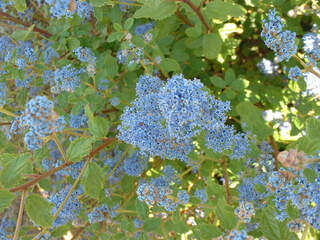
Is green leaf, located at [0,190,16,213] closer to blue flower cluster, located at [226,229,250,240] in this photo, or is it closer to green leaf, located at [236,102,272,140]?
blue flower cluster, located at [226,229,250,240]

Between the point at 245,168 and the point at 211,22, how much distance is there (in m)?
1.05

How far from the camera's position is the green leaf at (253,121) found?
6.97 ft

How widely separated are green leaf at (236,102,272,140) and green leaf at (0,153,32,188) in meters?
1.39

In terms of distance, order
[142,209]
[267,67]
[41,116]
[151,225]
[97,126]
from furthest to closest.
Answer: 1. [267,67]
2. [151,225]
3. [142,209]
4. [97,126]
5. [41,116]

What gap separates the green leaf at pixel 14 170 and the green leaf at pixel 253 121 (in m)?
1.39

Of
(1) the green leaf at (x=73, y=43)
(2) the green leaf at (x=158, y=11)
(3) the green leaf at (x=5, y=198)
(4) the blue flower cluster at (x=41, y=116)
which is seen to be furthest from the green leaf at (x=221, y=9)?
(3) the green leaf at (x=5, y=198)

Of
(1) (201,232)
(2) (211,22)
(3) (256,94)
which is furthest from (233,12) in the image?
(1) (201,232)

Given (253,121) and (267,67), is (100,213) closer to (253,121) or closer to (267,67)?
(253,121)

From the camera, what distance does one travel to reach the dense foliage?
1.38 meters

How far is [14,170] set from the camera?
146cm

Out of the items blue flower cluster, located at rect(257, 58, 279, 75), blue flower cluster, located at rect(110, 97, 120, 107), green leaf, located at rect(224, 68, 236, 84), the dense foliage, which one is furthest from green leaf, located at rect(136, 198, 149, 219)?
blue flower cluster, located at rect(257, 58, 279, 75)

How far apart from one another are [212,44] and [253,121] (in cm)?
59

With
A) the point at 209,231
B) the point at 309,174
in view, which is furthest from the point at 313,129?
the point at 209,231

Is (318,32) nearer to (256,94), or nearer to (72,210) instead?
(256,94)
